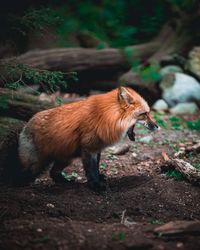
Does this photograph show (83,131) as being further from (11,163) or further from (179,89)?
(179,89)

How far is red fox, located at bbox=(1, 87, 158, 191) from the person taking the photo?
5.64 metres

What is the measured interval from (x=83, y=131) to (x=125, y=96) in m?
0.76

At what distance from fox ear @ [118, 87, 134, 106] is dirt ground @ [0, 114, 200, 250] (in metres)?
1.19

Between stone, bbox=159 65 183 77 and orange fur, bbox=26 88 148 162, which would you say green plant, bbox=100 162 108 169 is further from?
stone, bbox=159 65 183 77

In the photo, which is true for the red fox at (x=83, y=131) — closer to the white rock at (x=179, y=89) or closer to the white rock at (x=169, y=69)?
the white rock at (x=179, y=89)

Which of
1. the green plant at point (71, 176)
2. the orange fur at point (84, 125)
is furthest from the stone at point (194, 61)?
the orange fur at point (84, 125)

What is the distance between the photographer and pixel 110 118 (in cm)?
564

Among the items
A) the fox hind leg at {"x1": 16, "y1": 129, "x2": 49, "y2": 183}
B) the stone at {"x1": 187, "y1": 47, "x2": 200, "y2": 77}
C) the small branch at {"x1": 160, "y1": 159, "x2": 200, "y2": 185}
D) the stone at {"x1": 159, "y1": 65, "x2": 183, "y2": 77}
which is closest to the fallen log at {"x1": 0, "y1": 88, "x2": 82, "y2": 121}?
the fox hind leg at {"x1": 16, "y1": 129, "x2": 49, "y2": 183}

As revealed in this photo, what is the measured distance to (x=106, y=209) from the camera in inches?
202

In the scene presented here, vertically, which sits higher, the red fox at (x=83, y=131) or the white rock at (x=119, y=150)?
the red fox at (x=83, y=131)

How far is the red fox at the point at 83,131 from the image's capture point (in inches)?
222

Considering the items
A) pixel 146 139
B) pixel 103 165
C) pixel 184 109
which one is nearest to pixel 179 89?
pixel 184 109

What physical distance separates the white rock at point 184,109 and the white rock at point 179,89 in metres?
0.18

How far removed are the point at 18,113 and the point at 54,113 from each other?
1177 mm
